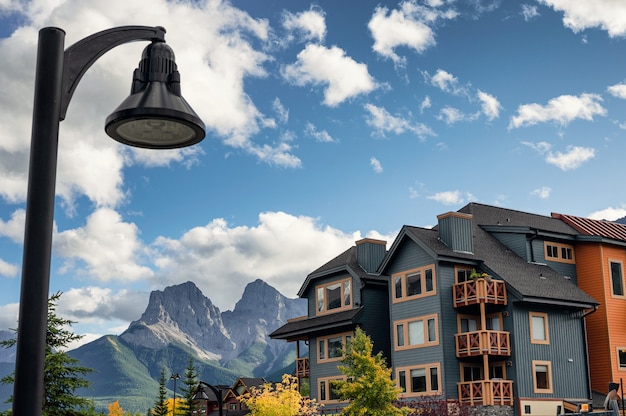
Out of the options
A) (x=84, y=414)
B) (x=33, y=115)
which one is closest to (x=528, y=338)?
(x=84, y=414)

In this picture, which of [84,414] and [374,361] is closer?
[84,414]

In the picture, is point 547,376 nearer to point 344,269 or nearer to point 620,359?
point 620,359

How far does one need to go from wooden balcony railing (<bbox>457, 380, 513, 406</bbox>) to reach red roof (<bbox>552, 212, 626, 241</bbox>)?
1276cm

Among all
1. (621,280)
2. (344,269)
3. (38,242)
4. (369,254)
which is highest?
(369,254)

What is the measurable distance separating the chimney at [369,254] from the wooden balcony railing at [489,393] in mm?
11961

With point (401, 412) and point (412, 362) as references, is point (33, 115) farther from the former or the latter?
point (412, 362)

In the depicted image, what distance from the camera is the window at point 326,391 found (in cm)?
4856

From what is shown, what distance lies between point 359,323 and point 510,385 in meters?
10.6

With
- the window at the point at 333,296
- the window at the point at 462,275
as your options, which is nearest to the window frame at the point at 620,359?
the window at the point at 462,275

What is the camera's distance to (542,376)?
41.4m

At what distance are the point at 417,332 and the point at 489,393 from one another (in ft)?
19.1

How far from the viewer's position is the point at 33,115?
4.96 meters

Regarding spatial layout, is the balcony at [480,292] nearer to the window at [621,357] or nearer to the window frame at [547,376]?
the window frame at [547,376]

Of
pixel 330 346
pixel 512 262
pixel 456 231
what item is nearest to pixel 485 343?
pixel 512 262
